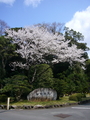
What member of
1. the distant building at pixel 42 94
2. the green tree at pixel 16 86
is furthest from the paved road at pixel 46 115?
the distant building at pixel 42 94

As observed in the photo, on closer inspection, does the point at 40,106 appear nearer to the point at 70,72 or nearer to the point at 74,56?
the point at 74,56

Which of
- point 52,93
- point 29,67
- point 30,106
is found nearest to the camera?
point 30,106

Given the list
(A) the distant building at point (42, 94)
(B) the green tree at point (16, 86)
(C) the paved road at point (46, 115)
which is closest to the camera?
(C) the paved road at point (46, 115)

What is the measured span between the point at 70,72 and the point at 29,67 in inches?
258

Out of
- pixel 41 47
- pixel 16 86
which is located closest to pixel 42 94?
pixel 16 86

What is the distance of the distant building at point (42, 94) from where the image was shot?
1276cm

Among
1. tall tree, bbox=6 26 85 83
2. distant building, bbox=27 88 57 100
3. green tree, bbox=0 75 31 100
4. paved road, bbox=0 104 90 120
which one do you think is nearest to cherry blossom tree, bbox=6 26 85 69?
tall tree, bbox=6 26 85 83

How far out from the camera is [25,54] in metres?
14.9

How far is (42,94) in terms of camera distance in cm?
Answer: 1300

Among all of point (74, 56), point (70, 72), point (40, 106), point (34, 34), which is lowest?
point (40, 106)

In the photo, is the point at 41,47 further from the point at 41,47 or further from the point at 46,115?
the point at 46,115

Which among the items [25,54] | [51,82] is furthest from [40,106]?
[25,54]

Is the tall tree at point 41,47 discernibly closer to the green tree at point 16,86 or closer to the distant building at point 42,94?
the green tree at point 16,86

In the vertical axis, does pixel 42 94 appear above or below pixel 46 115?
above
